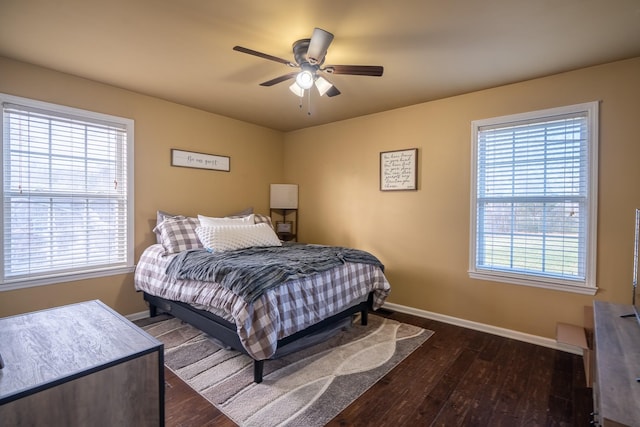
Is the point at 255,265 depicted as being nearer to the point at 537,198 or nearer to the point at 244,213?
the point at 244,213

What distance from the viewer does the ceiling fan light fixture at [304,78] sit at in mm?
2141

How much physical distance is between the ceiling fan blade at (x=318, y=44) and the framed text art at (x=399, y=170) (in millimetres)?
1792

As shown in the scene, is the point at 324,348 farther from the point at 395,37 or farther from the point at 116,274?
the point at 395,37

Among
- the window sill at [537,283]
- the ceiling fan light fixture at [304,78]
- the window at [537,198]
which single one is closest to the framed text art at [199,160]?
the ceiling fan light fixture at [304,78]

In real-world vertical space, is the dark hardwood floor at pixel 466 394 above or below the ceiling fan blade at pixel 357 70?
below

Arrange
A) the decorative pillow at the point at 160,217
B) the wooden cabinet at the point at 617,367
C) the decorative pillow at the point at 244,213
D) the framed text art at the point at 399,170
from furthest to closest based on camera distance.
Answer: the decorative pillow at the point at 244,213 → the framed text art at the point at 399,170 → the decorative pillow at the point at 160,217 → the wooden cabinet at the point at 617,367

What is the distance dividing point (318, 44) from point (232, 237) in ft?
6.49

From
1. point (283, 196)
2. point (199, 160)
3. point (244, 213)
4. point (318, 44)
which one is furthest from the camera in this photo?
point (283, 196)

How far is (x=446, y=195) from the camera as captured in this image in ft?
10.8

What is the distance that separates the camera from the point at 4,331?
1.22 meters

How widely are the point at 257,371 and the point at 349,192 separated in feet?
8.39

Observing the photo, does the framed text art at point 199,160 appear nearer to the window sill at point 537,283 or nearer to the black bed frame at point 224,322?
the black bed frame at point 224,322

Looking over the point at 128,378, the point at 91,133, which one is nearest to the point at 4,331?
the point at 128,378

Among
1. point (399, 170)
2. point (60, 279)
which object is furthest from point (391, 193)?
point (60, 279)
